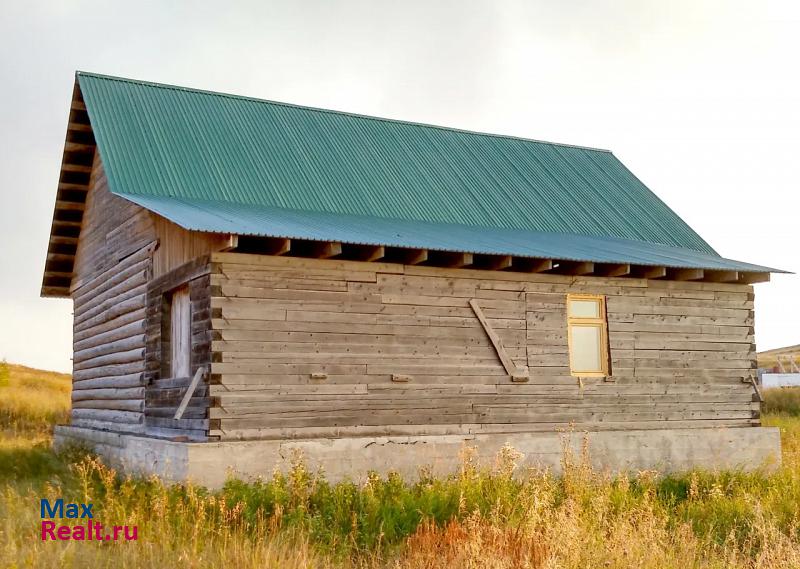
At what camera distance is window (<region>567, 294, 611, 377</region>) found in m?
16.7

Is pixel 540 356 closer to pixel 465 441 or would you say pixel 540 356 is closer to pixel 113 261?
pixel 465 441

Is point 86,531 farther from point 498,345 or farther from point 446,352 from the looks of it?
point 498,345

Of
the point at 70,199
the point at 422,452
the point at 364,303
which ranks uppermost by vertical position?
the point at 70,199

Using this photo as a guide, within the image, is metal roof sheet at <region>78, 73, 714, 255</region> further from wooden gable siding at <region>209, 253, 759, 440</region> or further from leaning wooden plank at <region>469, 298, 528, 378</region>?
wooden gable siding at <region>209, 253, 759, 440</region>

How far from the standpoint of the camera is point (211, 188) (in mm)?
16703

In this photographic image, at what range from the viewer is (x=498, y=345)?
51.4ft

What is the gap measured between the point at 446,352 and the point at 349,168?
5.33 metres

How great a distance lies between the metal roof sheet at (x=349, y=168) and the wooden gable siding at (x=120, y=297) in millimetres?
1119

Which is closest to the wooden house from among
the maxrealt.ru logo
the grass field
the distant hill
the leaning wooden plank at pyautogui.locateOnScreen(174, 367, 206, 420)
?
the leaning wooden plank at pyautogui.locateOnScreen(174, 367, 206, 420)

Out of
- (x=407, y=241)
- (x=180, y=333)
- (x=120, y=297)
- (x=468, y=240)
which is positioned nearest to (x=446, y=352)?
(x=468, y=240)

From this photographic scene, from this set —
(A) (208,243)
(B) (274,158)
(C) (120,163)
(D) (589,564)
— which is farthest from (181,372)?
(D) (589,564)

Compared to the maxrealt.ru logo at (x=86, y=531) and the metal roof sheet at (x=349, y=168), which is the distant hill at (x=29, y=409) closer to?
the metal roof sheet at (x=349, y=168)

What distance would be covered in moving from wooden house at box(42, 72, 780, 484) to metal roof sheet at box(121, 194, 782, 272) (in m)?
0.09

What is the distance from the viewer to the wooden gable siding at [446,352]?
13.7 meters
